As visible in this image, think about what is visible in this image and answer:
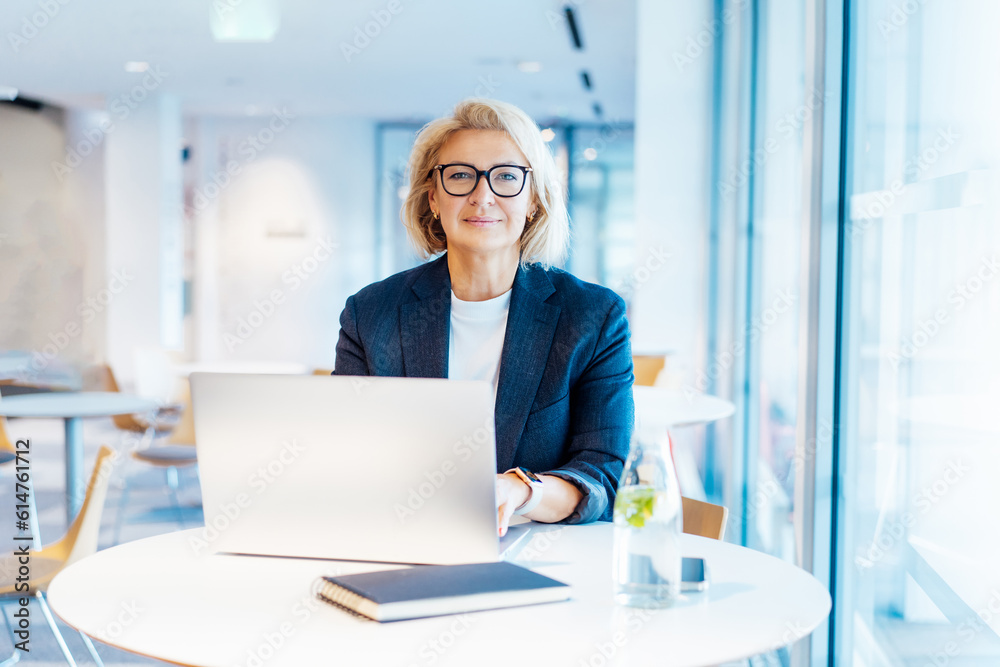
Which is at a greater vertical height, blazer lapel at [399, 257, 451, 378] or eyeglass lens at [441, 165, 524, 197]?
eyeglass lens at [441, 165, 524, 197]

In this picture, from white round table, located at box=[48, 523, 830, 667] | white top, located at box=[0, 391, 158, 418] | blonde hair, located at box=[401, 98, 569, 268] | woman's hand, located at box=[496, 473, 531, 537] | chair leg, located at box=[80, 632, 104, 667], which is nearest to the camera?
white round table, located at box=[48, 523, 830, 667]

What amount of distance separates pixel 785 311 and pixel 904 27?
1827 millimetres

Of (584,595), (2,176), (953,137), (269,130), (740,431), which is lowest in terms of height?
(740,431)

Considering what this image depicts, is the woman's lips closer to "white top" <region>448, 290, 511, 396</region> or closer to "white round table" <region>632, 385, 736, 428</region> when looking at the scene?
"white top" <region>448, 290, 511, 396</region>

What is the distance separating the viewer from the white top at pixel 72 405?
157 inches

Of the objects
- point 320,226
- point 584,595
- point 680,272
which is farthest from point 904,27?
point 320,226

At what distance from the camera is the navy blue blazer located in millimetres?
1811

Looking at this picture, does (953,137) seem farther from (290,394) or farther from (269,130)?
(269,130)

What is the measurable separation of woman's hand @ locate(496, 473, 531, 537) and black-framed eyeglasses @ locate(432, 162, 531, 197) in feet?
2.13

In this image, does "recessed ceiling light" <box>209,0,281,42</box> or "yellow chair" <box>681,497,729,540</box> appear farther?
"recessed ceiling light" <box>209,0,281,42</box>

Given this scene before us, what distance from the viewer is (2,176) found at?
30.9 feet

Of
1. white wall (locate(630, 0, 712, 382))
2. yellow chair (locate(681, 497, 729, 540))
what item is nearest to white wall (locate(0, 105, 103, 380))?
white wall (locate(630, 0, 712, 382))

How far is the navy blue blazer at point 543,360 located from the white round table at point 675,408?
3.66 feet

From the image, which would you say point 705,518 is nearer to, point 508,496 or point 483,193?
point 508,496
